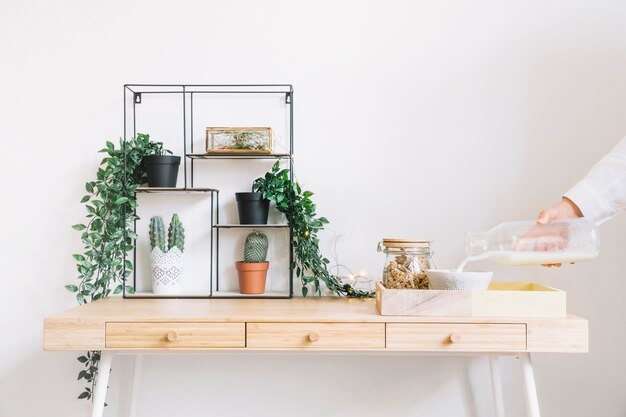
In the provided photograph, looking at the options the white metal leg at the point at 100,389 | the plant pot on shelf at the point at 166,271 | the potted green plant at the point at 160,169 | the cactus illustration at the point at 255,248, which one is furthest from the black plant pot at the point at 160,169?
the white metal leg at the point at 100,389

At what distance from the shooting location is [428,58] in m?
2.14

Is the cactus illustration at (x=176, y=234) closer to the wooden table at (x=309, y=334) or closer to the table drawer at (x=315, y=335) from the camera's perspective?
the wooden table at (x=309, y=334)

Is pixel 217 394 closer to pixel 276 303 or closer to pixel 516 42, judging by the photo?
pixel 276 303

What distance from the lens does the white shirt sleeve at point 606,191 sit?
173 cm

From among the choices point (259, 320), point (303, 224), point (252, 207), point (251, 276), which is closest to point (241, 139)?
point (252, 207)

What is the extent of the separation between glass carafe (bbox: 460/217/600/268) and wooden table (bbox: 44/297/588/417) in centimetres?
19

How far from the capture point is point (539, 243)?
5.38 ft

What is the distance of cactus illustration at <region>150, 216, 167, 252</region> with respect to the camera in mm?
2051

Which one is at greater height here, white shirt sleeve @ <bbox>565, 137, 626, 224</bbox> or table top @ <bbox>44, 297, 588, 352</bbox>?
white shirt sleeve @ <bbox>565, 137, 626, 224</bbox>

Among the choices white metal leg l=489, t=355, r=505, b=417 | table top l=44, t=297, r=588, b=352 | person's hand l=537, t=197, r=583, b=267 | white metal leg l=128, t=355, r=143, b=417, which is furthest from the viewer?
white metal leg l=128, t=355, r=143, b=417

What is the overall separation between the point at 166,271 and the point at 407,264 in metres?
0.90

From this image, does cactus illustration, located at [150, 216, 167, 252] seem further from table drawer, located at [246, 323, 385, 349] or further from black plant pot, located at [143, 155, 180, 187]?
table drawer, located at [246, 323, 385, 349]

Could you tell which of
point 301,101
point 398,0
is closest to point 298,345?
point 301,101

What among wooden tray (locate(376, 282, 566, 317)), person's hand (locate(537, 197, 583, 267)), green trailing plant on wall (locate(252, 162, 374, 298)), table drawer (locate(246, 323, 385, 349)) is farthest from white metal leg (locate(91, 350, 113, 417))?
person's hand (locate(537, 197, 583, 267))
